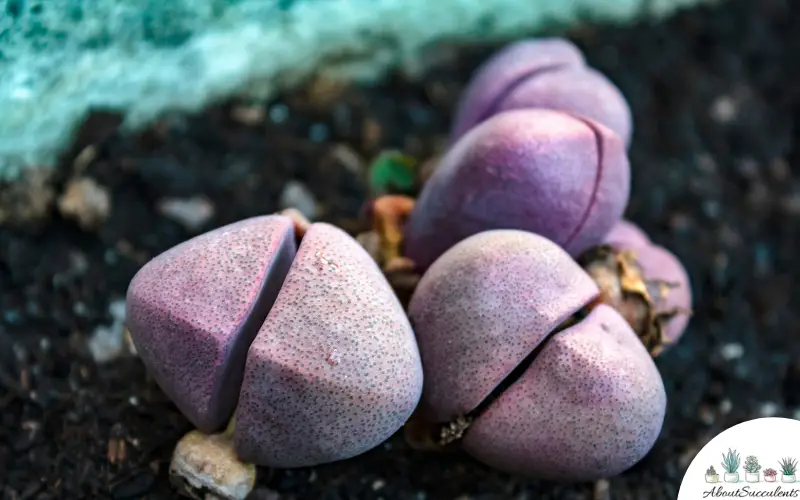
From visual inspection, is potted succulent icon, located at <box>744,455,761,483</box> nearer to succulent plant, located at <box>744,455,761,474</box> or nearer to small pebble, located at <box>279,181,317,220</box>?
succulent plant, located at <box>744,455,761,474</box>

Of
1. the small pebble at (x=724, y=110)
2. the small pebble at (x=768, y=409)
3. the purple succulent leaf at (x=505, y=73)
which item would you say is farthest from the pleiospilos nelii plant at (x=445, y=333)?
the small pebble at (x=724, y=110)

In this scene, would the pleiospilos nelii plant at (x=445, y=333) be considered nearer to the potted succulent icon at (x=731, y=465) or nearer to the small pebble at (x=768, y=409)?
the potted succulent icon at (x=731, y=465)

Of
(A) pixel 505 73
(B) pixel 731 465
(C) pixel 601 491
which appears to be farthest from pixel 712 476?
(A) pixel 505 73

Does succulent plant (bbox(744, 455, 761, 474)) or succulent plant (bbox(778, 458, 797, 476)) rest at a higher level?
succulent plant (bbox(744, 455, 761, 474))

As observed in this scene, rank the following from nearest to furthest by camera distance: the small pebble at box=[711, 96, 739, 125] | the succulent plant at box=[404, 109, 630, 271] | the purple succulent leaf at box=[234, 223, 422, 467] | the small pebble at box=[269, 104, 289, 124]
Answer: the purple succulent leaf at box=[234, 223, 422, 467]
the succulent plant at box=[404, 109, 630, 271]
the small pebble at box=[269, 104, 289, 124]
the small pebble at box=[711, 96, 739, 125]

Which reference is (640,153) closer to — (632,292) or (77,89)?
(632,292)

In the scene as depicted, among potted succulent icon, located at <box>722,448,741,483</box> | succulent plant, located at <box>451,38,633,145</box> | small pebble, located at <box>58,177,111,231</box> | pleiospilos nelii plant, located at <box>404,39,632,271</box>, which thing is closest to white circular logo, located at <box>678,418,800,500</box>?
potted succulent icon, located at <box>722,448,741,483</box>
